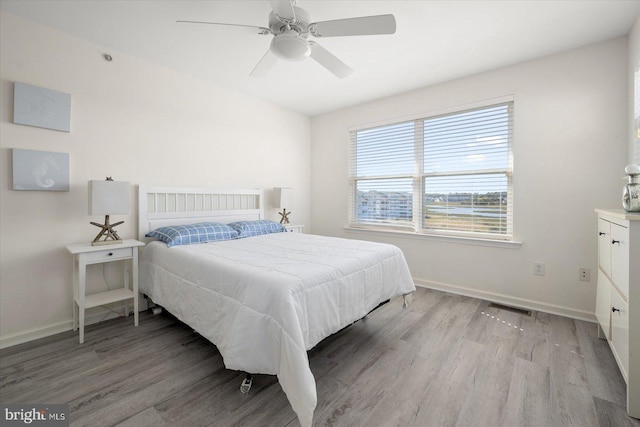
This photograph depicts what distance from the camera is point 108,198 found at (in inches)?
90.7

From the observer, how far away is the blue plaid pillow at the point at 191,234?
8.48 feet

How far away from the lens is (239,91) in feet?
12.0

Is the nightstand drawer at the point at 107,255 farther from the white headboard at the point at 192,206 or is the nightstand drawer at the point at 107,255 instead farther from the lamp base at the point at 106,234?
the white headboard at the point at 192,206

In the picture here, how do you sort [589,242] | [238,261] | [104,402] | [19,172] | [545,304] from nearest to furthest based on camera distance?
[104,402], [238,261], [19,172], [589,242], [545,304]

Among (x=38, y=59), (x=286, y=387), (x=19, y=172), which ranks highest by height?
(x=38, y=59)

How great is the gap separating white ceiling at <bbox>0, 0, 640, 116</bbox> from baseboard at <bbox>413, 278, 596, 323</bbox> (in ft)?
8.10

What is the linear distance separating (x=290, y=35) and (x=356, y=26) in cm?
44

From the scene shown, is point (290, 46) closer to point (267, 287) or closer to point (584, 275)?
point (267, 287)

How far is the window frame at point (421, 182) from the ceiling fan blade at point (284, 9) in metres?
2.33

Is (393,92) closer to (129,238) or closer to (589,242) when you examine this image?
(589,242)

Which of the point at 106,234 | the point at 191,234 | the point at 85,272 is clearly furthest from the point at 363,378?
the point at 106,234

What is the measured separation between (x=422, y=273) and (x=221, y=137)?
3.13 m

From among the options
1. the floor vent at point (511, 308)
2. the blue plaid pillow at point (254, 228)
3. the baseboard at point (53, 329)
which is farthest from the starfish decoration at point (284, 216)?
the floor vent at point (511, 308)

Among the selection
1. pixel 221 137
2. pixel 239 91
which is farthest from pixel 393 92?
pixel 221 137
